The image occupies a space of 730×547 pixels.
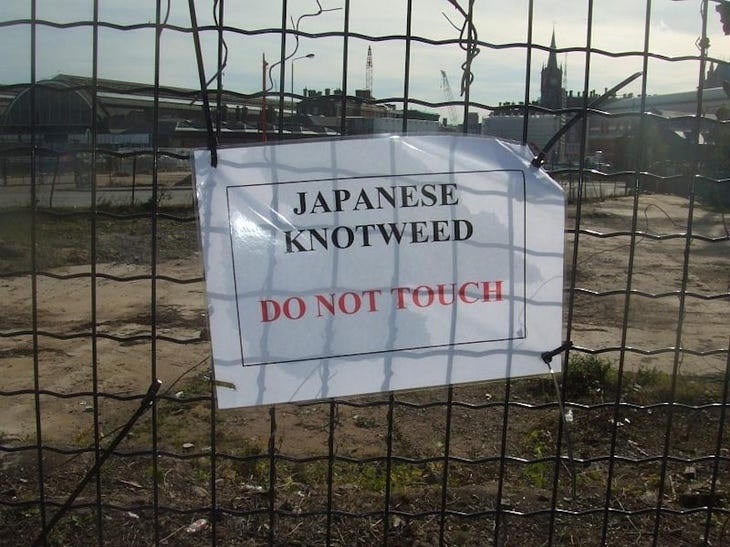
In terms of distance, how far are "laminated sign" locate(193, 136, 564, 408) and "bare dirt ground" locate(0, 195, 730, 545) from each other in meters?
0.17

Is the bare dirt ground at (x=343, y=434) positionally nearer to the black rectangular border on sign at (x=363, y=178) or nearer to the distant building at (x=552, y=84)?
the black rectangular border on sign at (x=363, y=178)

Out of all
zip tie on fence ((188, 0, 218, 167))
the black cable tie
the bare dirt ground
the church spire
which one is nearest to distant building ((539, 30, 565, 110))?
the church spire

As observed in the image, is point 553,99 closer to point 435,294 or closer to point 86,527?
point 435,294

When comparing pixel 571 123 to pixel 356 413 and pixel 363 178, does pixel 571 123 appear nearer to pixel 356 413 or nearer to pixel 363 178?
pixel 363 178

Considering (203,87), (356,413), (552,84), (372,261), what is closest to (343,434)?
(356,413)

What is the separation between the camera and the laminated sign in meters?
1.99

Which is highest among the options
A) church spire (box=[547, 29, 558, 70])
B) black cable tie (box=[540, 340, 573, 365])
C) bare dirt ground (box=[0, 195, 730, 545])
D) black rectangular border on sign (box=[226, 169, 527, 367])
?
church spire (box=[547, 29, 558, 70])

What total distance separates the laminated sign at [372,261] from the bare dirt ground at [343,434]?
0.56 ft

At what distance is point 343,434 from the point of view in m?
4.71

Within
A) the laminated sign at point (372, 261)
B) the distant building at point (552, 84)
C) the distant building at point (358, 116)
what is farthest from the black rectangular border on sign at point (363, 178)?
the distant building at point (552, 84)

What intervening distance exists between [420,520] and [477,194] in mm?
1333

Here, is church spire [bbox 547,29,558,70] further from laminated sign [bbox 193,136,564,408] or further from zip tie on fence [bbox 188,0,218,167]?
zip tie on fence [bbox 188,0,218,167]

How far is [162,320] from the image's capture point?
26.8 feet

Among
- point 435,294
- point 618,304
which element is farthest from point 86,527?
point 618,304
